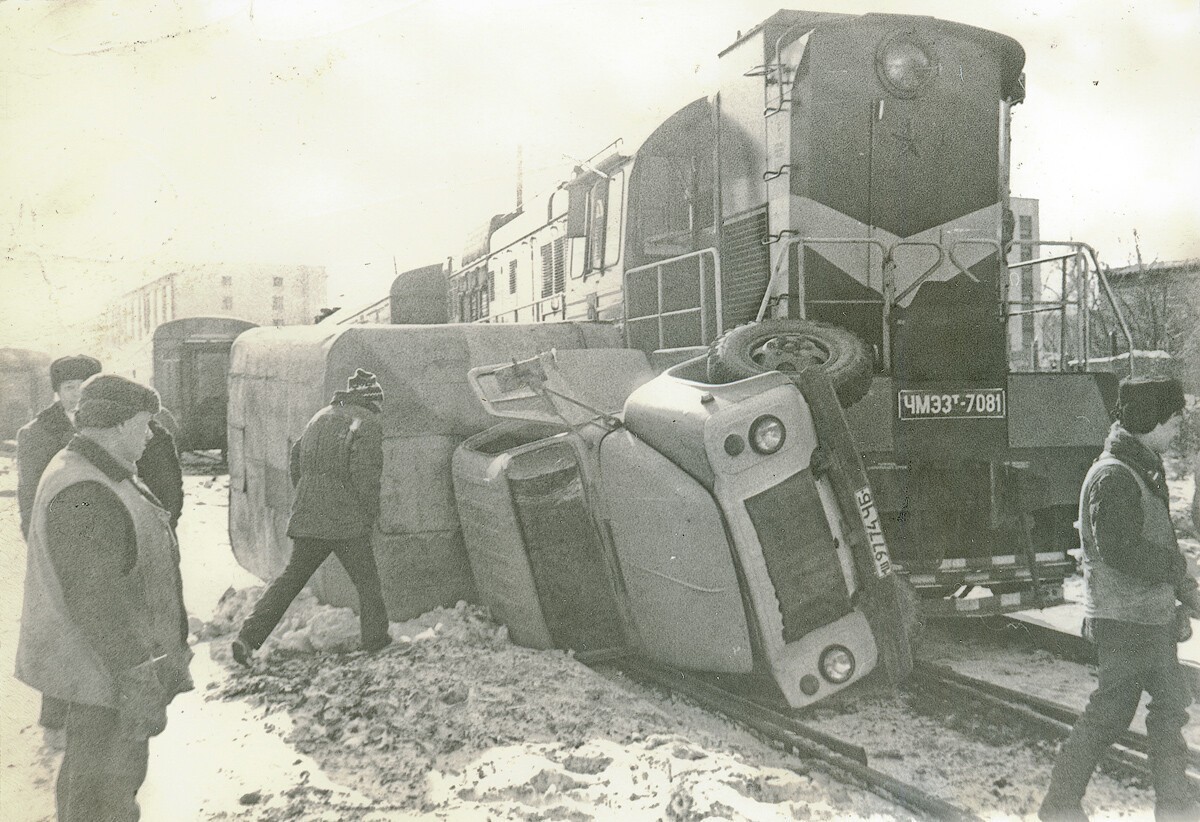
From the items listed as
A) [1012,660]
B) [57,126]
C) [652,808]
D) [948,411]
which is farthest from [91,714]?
[1012,660]

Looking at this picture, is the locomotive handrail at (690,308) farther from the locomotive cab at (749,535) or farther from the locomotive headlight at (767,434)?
the locomotive headlight at (767,434)

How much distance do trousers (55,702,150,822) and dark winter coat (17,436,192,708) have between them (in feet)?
0.25

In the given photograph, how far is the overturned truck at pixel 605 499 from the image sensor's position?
3922 millimetres

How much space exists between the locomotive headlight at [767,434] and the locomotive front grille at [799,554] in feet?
0.58

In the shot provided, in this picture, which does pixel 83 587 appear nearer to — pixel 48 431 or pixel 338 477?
pixel 48 431

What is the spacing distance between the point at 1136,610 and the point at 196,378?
595 inches

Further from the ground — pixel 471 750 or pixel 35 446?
pixel 35 446

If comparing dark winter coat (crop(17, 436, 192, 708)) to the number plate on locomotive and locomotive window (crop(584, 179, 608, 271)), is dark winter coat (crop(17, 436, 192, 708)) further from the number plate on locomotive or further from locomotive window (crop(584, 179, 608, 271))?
locomotive window (crop(584, 179, 608, 271))

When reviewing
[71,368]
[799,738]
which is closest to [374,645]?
[71,368]

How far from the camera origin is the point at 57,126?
3.76 meters

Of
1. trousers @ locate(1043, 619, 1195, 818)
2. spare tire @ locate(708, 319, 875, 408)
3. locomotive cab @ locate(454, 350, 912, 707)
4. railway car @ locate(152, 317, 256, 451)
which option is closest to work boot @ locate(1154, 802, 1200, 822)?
trousers @ locate(1043, 619, 1195, 818)

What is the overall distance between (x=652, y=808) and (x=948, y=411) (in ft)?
9.53

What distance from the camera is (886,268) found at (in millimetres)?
5438

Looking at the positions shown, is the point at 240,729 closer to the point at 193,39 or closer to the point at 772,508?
the point at 772,508
